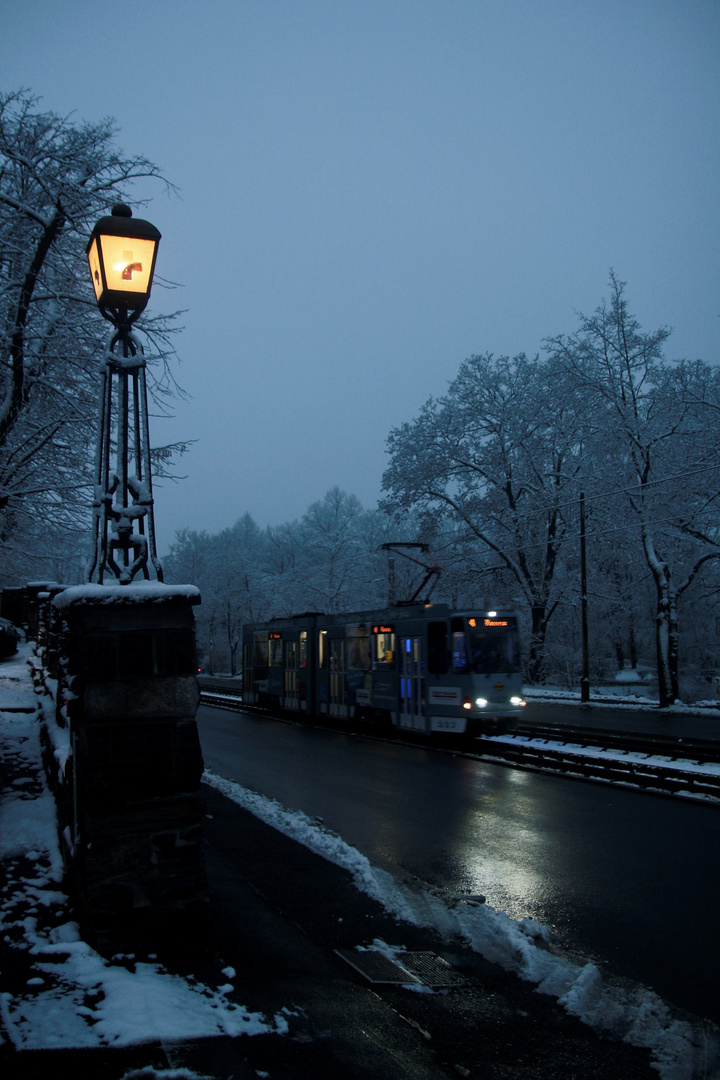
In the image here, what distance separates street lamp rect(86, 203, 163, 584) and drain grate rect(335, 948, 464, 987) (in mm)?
2873

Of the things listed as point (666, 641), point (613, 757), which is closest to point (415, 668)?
point (613, 757)

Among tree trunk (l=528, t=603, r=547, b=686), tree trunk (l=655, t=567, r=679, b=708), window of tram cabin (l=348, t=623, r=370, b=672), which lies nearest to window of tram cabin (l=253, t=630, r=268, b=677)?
window of tram cabin (l=348, t=623, r=370, b=672)

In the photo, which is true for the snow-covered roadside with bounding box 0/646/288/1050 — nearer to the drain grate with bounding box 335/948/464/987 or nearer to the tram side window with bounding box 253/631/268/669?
Result: the drain grate with bounding box 335/948/464/987

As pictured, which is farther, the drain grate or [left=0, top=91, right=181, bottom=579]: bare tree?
[left=0, top=91, right=181, bottom=579]: bare tree

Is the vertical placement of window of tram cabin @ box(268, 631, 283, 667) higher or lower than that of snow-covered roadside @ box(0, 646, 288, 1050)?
higher

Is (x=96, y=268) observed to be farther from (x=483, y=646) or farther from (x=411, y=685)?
(x=411, y=685)

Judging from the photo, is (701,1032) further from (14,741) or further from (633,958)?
(14,741)

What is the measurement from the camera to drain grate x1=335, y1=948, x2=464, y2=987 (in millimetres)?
5121

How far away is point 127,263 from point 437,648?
45.6 ft

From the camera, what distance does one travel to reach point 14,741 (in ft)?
35.2

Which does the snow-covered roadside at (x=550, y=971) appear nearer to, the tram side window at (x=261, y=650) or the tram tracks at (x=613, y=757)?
the tram tracks at (x=613, y=757)

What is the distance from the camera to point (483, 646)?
18.0m

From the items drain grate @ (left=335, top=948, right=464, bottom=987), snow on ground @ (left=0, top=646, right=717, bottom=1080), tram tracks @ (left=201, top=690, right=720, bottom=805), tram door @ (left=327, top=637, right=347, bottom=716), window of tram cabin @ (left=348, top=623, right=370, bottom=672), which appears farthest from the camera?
tram door @ (left=327, top=637, right=347, bottom=716)

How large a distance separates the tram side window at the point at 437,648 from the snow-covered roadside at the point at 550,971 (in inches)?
389
